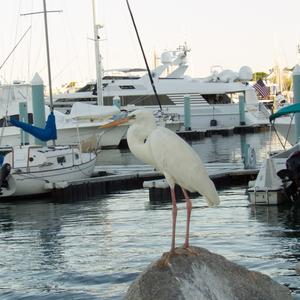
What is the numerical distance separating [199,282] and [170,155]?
149 cm

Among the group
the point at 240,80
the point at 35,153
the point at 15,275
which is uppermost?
the point at 240,80

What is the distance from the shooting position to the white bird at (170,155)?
8750mm

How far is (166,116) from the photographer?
5391cm

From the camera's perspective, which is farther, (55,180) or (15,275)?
(55,180)

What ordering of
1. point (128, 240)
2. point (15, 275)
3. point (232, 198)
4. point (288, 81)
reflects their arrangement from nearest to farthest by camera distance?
point (15, 275) → point (128, 240) → point (232, 198) → point (288, 81)

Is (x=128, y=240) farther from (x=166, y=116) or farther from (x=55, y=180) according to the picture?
(x=166, y=116)

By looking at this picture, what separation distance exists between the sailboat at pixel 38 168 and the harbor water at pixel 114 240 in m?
0.48

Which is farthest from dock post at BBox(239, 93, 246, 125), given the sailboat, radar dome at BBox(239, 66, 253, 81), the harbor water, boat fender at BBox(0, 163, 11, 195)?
boat fender at BBox(0, 163, 11, 195)

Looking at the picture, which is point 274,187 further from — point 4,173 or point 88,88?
point 88,88

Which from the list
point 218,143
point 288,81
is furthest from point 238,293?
point 288,81

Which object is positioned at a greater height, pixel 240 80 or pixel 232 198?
pixel 240 80

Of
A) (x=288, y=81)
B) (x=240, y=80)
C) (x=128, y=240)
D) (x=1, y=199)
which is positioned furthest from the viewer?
(x=288, y=81)

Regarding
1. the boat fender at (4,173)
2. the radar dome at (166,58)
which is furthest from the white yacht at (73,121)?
the boat fender at (4,173)

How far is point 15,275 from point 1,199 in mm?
10923
